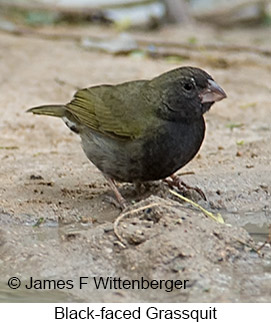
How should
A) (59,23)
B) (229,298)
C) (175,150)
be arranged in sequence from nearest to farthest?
(229,298), (175,150), (59,23)

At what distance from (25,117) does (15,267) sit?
3.12 metres

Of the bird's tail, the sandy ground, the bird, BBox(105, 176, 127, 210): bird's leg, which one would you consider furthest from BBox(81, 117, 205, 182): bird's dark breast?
the bird's tail

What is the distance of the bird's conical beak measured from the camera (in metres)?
5.87

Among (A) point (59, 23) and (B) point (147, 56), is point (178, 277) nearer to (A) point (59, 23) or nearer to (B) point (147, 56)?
(B) point (147, 56)

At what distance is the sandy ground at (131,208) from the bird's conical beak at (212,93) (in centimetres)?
69

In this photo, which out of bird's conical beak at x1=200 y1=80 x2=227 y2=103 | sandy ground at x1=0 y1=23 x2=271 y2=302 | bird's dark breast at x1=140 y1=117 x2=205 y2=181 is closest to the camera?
sandy ground at x1=0 y1=23 x2=271 y2=302

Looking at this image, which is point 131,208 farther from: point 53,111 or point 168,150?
point 53,111

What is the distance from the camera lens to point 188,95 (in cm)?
592

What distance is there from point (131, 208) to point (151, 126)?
59cm

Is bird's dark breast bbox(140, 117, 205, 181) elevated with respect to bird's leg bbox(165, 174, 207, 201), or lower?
elevated

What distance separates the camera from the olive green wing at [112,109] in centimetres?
593

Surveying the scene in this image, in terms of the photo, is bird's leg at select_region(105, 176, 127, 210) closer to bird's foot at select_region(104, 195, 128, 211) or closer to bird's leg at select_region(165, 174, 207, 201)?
bird's foot at select_region(104, 195, 128, 211)

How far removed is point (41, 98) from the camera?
28.4 feet

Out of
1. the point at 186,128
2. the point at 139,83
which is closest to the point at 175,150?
the point at 186,128
